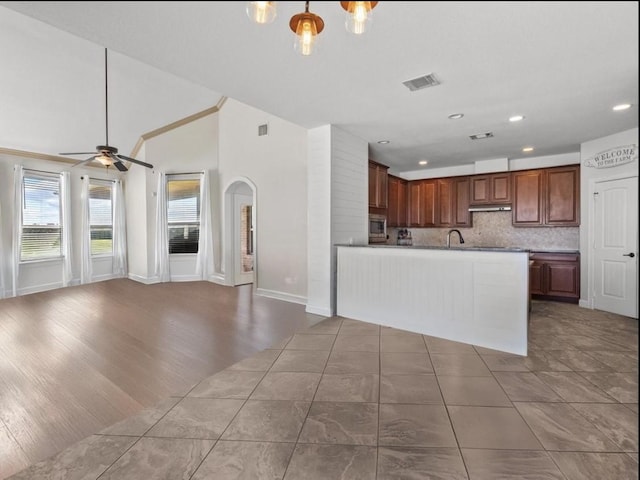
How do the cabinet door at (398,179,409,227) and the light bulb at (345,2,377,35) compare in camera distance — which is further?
the cabinet door at (398,179,409,227)

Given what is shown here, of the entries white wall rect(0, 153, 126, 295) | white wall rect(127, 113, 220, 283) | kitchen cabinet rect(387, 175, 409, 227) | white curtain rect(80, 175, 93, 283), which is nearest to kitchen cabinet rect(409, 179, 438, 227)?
kitchen cabinet rect(387, 175, 409, 227)

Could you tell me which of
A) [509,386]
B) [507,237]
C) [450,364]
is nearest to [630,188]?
[509,386]

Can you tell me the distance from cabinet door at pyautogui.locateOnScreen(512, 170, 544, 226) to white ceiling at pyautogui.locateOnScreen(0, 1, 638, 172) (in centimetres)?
158

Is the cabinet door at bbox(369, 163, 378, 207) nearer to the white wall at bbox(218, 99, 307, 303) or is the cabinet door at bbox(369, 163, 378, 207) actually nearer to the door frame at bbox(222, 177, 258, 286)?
the white wall at bbox(218, 99, 307, 303)

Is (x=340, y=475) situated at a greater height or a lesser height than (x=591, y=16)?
lesser

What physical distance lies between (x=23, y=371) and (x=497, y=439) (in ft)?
12.1

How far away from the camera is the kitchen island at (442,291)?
296cm

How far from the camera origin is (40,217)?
5.57m

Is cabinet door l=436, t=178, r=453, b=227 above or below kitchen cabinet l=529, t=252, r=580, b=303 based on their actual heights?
above

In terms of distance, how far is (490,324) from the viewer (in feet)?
10.1

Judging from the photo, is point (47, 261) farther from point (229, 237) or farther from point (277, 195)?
point (277, 195)

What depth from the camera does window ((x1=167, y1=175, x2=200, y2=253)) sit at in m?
6.85

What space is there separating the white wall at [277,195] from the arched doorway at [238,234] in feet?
2.37

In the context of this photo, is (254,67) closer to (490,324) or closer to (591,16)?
(591,16)
